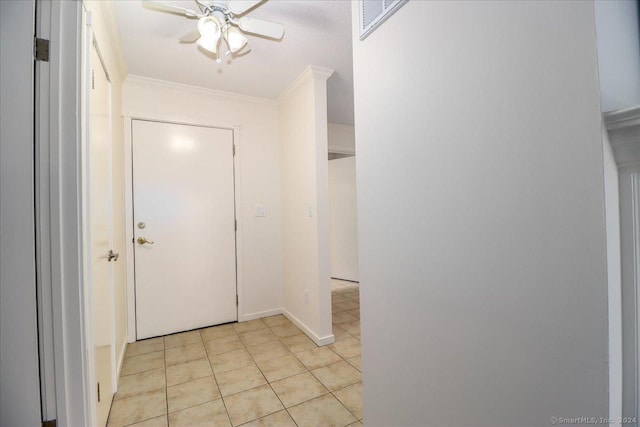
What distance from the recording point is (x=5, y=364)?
0.84 meters

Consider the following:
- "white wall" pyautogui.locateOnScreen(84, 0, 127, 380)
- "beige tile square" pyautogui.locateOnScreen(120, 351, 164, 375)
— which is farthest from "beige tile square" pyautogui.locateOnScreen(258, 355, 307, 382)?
"white wall" pyautogui.locateOnScreen(84, 0, 127, 380)

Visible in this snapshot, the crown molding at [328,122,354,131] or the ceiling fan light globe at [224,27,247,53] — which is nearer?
the ceiling fan light globe at [224,27,247,53]

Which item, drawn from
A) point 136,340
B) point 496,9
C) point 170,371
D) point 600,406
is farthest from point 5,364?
point 136,340

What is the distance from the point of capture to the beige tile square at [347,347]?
88.2 inches

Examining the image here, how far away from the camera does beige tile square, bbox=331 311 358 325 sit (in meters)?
2.95

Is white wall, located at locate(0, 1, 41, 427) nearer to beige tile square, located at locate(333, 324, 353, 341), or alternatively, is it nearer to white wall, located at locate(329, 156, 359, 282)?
beige tile square, located at locate(333, 324, 353, 341)

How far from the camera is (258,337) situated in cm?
254

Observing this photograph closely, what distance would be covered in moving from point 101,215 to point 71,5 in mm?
979

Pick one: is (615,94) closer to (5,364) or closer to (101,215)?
(5,364)

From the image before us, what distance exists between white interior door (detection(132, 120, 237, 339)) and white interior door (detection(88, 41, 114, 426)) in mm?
757

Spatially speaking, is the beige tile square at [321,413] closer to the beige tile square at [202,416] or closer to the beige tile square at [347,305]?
the beige tile square at [202,416]

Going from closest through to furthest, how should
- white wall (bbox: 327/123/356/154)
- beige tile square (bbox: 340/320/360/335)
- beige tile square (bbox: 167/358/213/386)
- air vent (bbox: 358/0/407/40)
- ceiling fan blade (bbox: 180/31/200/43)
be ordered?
air vent (bbox: 358/0/407/40)
ceiling fan blade (bbox: 180/31/200/43)
beige tile square (bbox: 167/358/213/386)
beige tile square (bbox: 340/320/360/335)
white wall (bbox: 327/123/356/154)

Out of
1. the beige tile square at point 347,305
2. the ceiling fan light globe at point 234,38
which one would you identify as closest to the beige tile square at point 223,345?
the beige tile square at point 347,305

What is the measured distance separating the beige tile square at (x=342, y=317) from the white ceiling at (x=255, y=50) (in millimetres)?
2517
